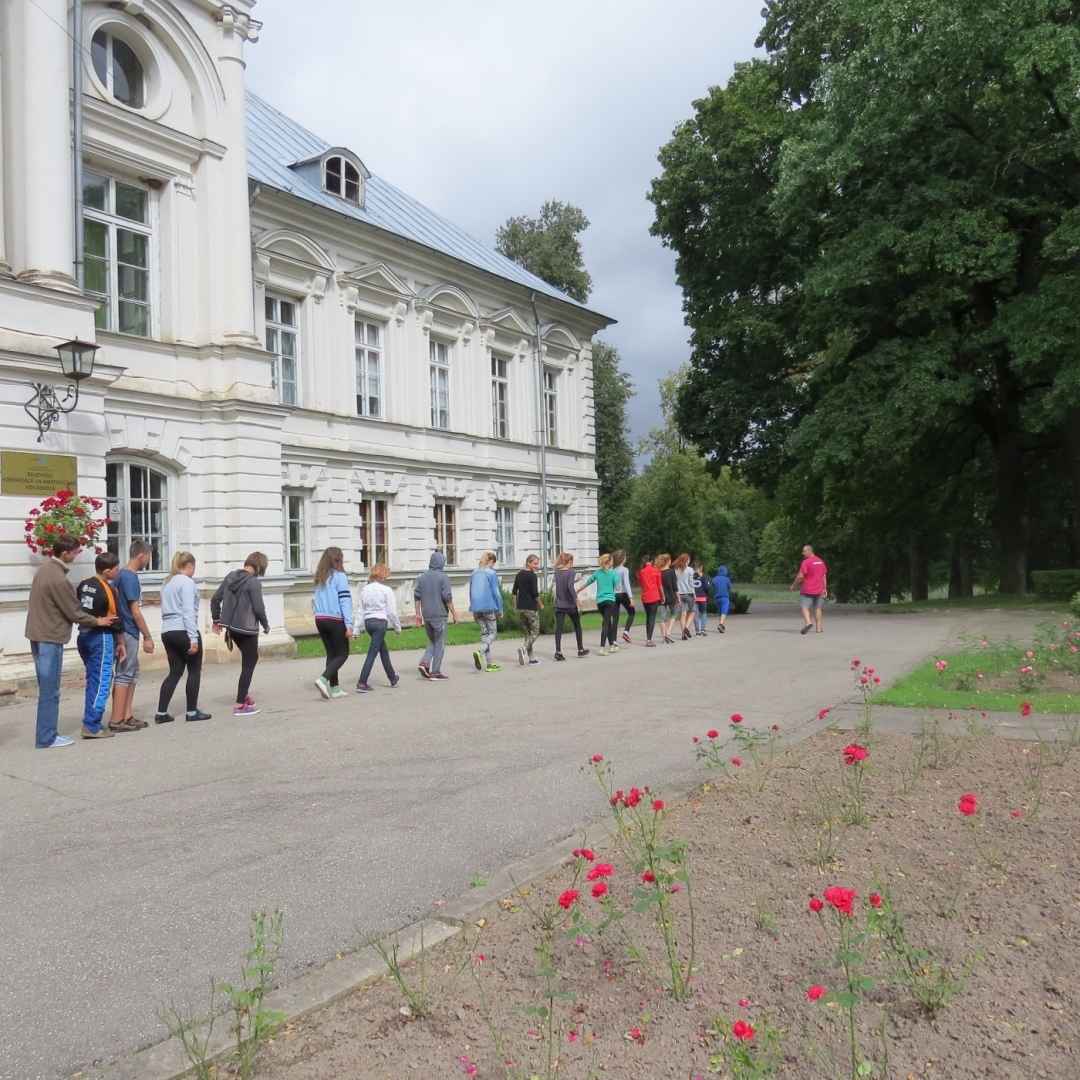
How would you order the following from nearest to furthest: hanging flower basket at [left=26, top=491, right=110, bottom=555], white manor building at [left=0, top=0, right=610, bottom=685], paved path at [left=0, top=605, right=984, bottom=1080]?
paved path at [left=0, top=605, right=984, bottom=1080], hanging flower basket at [left=26, top=491, right=110, bottom=555], white manor building at [left=0, top=0, right=610, bottom=685]

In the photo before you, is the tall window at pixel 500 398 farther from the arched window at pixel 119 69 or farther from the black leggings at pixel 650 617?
the arched window at pixel 119 69

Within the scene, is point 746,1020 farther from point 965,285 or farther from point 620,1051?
point 965,285

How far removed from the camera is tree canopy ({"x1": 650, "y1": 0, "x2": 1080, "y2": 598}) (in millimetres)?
21625

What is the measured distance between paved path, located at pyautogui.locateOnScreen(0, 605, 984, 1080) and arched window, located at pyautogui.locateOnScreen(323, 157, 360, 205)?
1543 centimetres

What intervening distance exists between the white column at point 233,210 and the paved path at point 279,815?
718cm

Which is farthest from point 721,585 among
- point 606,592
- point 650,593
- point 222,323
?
point 222,323

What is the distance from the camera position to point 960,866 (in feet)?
15.5

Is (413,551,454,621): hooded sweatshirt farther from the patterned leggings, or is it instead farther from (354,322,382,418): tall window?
(354,322,382,418): tall window

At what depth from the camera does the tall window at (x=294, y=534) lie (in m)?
22.0

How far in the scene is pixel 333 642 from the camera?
A: 11.9 metres

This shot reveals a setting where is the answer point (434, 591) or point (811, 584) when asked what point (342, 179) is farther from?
point (434, 591)

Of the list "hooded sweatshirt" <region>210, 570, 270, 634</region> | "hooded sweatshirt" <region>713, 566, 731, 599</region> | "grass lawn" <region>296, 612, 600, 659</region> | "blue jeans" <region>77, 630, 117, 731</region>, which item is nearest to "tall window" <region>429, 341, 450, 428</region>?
"grass lawn" <region>296, 612, 600, 659</region>

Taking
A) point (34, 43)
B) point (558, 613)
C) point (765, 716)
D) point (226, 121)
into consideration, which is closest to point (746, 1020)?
point (765, 716)

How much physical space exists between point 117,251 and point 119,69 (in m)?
2.99
